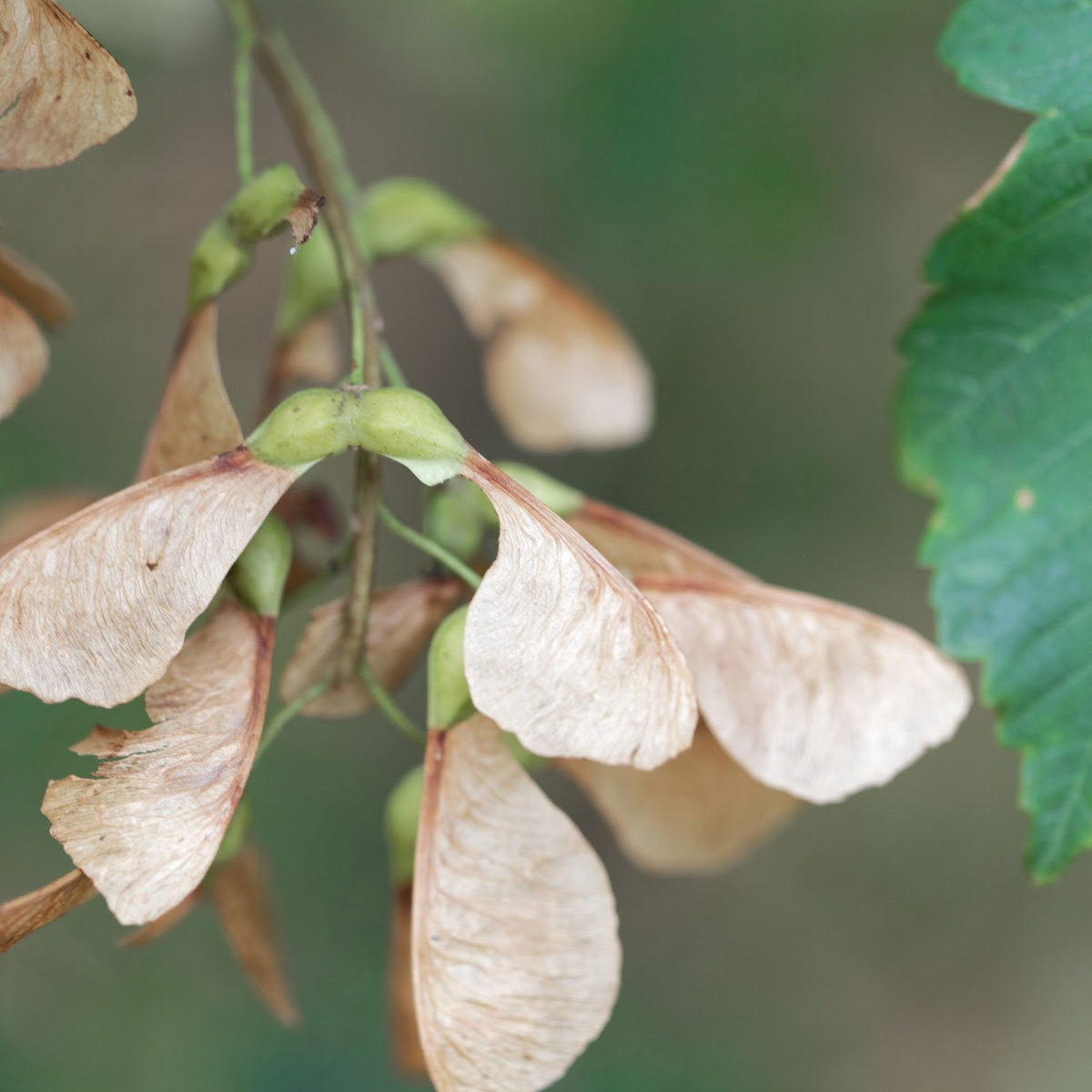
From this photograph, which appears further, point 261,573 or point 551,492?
point 551,492

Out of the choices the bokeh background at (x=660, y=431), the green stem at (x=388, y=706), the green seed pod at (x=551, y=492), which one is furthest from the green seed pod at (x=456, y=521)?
the bokeh background at (x=660, y=431)

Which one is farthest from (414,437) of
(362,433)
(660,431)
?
(660,431)

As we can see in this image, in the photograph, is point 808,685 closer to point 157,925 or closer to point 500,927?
point 500,927

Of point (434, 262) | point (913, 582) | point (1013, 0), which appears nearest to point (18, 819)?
point (434, 262)

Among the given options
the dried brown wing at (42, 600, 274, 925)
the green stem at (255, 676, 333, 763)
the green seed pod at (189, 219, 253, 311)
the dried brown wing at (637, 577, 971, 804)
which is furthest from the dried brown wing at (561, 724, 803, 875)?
the green seed pod at (189, 219, 253, 311)

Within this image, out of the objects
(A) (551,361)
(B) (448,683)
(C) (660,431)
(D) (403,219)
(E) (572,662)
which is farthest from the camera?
(C) (660,431)

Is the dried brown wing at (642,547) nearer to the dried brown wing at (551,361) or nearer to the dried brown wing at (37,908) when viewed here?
the dried brown wing at (551,361)
